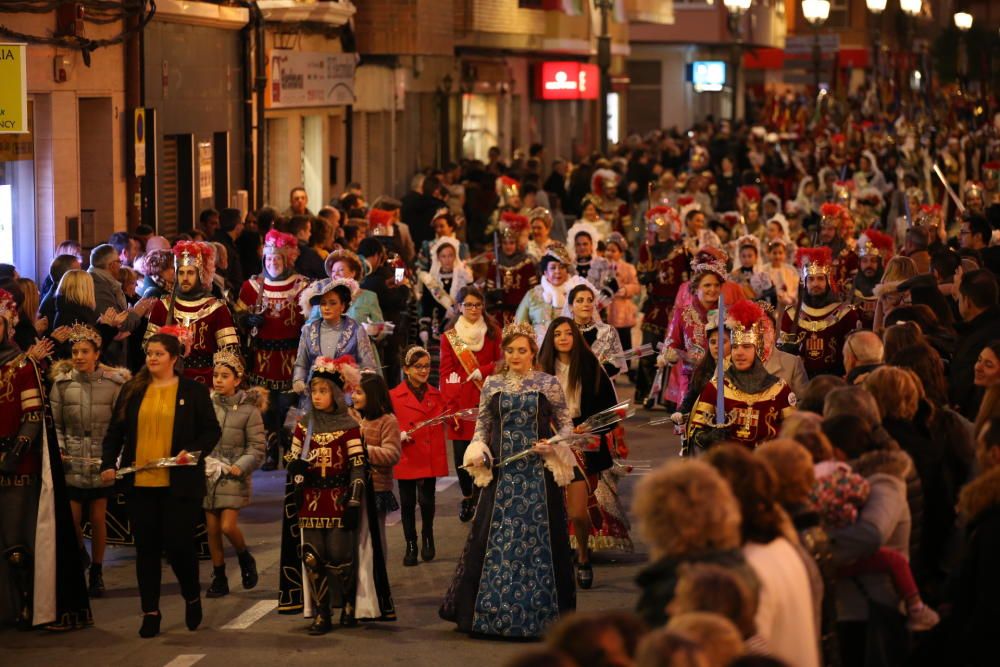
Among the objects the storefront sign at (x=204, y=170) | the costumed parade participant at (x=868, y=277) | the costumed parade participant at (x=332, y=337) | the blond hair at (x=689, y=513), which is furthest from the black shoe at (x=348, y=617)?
the storefront sign at (x=204, y=170)

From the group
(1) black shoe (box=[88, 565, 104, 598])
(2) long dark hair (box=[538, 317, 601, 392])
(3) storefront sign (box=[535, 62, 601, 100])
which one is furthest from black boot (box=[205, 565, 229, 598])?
(3) storefront sign (box=[535, 62, 601, 100])

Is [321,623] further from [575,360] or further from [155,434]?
[575,360]

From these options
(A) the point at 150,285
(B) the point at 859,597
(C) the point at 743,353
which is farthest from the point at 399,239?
(B) the point at 859,597

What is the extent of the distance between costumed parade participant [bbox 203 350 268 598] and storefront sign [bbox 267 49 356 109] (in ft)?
51.7

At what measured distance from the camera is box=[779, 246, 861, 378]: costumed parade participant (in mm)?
15750

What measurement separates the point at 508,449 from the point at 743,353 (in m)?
Answer: 1.42

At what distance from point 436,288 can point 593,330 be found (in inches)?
220

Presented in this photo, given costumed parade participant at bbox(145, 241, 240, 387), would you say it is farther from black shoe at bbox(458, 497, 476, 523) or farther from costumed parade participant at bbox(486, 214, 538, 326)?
costumed parade participant at bbox(486, 214, 538, 326)

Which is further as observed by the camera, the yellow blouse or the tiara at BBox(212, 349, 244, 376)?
the tiara at BBox(212, 349, 244, 376)

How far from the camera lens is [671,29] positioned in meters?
65.9

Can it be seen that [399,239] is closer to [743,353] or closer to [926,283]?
[926,283]

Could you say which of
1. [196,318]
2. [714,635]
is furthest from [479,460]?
[714,635]

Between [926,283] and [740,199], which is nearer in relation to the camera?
[926,283]

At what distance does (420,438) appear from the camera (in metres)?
13.4
